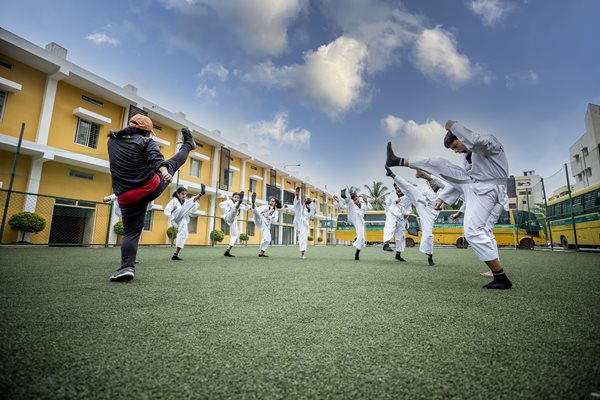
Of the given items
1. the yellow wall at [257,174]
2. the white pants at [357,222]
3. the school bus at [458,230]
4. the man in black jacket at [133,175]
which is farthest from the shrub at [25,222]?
the school bus at [458,230]

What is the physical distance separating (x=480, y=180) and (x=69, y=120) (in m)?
16.9

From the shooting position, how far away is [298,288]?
115 inches

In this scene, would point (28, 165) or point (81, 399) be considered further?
point (28, 165)

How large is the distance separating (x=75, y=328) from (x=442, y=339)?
6.63 ft

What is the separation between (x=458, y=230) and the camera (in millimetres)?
17859

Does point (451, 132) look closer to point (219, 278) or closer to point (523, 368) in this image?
point (523, 368)

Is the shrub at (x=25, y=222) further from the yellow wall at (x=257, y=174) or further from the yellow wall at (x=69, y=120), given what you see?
the yellow wall at (x=257, y=174)

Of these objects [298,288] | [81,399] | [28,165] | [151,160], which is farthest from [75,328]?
[28,165]

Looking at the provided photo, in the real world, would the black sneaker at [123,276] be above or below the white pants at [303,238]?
below

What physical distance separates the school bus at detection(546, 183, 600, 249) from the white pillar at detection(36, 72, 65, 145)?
21566 mm

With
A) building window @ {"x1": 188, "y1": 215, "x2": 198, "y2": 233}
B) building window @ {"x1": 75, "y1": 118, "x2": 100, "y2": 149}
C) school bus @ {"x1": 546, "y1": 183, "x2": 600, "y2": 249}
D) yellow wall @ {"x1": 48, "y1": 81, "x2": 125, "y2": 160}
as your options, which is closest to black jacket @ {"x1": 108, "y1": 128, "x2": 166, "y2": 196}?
yellow wall @ {"x1": 48, "y1": 81, "x2": 125, "y2": 160}

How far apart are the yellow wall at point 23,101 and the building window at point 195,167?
8597mm

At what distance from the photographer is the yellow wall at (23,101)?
37.1ft

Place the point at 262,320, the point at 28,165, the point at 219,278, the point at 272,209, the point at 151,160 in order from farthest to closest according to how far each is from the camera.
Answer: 1. the point at 28,165
2. the point at 272,209
3. the point at 219,278
4. the point at 151,160
5. the point at 262,320
